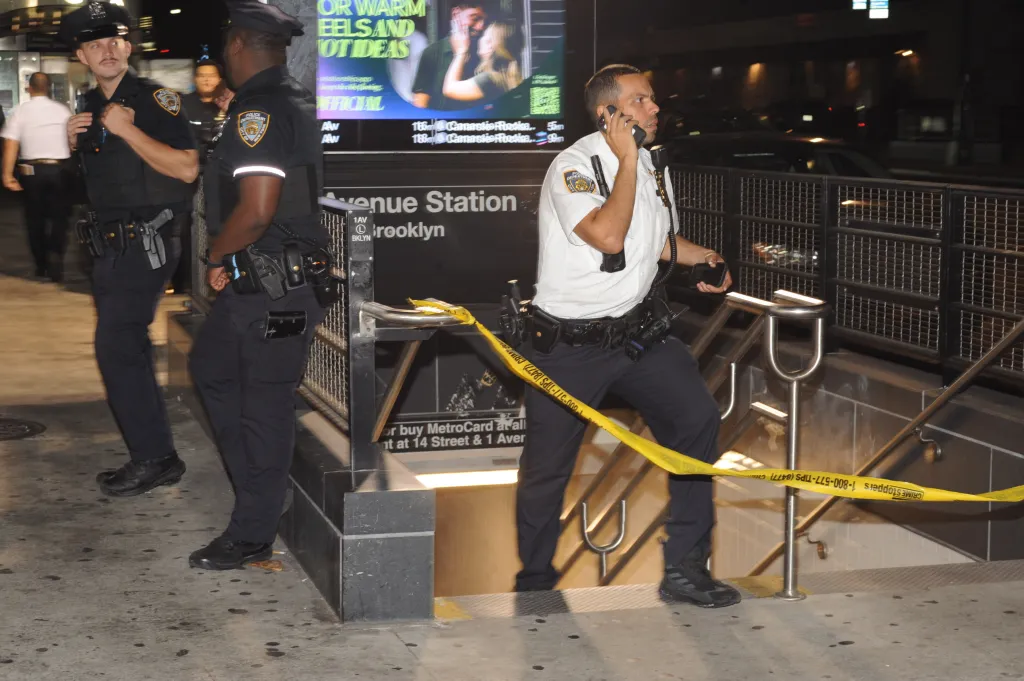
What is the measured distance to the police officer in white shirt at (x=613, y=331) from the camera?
4.44m

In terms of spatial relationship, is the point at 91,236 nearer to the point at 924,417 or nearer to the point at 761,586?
the point at 761,586

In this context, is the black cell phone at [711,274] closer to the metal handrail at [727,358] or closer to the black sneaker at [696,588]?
the metal handrail at [727,358]

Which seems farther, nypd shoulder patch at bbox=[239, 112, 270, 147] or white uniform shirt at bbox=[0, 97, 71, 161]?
white uniform shirt at bbox=[0, 97, 71, 161]

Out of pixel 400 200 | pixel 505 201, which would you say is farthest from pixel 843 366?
pixel 400 200

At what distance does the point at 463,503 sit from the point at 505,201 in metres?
1.91

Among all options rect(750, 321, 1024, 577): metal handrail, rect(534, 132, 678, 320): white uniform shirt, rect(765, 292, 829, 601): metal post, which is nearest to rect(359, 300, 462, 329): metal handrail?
Result: rect(534, 132, 678, 320): white uniform shirt

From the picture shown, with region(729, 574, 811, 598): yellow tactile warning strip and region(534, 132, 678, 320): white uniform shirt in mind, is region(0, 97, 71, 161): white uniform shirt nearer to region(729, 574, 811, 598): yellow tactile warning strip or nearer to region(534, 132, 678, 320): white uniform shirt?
region(534, 132, 678, 320): white uniform shirt

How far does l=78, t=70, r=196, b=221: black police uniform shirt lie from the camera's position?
537 centimetres

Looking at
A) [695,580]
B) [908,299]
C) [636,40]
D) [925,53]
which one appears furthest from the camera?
[636,40]

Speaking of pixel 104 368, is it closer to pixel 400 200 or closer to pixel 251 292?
pixel 251 292

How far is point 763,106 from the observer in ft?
111

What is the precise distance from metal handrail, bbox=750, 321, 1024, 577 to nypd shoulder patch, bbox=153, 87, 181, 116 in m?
3.22

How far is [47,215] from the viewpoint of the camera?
14430 mm

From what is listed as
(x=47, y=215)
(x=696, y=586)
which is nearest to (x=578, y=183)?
(x=696, y=586)
